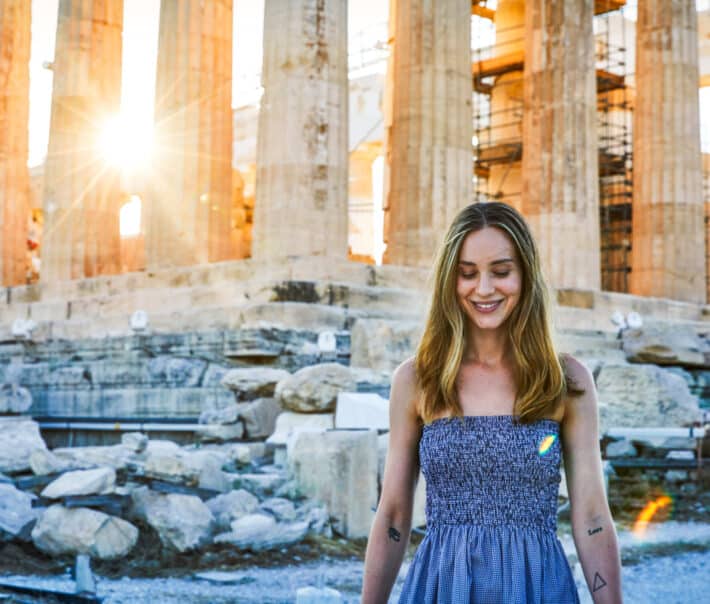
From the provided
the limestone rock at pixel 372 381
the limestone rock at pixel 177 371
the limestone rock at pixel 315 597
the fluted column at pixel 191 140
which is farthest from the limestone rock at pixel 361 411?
the fluted column at pixel 191 140

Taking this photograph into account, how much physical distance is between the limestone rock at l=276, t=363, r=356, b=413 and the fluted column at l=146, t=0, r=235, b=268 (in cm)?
1042

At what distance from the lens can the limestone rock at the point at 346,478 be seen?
9523 mm

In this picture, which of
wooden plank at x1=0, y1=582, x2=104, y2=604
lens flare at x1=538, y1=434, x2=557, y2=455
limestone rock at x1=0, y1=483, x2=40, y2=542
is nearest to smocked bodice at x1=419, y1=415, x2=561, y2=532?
lens flare at x1=538, y1=434, x2=557, y2=455

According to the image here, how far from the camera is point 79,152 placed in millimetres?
24375

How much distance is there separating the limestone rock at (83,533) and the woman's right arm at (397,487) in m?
5.98

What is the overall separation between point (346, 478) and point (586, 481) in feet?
22.5

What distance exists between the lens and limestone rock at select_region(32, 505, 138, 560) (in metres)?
8.45

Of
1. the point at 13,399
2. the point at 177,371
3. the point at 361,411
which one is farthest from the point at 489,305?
the point at 177,371

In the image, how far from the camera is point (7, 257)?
26.5 m

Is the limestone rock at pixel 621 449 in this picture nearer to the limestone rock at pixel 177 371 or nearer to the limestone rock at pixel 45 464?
the limestone rock at pixel 177 371

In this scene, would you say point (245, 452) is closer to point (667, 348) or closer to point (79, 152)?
point (667, 348)

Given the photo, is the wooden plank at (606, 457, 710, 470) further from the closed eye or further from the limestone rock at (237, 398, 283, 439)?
the closed eye

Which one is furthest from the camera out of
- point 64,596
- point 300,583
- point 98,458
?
point 98,458

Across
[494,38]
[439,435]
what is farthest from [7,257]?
[439,435]
